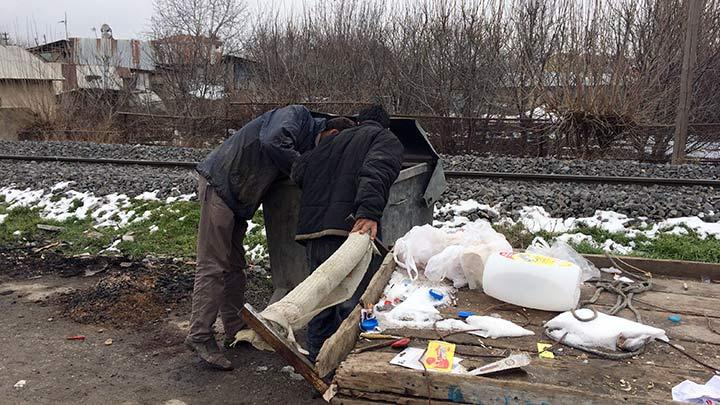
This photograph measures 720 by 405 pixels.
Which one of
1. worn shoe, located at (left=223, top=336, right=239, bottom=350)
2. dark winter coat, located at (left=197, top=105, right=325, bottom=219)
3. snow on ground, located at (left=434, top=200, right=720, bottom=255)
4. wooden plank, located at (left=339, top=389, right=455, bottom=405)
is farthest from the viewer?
snow on ground, located at (left=434, top=200, right=720, bottom=255)

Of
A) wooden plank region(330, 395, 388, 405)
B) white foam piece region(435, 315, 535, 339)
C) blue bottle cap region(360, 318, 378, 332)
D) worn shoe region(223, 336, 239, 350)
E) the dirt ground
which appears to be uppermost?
white foam piece region(435, 315, 535, 339)

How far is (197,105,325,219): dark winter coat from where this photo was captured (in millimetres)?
4129

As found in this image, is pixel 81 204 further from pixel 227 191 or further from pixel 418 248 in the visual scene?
pixel 418 248

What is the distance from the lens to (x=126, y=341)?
15.6ft

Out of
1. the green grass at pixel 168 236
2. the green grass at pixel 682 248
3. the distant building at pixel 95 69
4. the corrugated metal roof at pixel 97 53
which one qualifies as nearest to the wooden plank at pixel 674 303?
the green grass at pixel 168 236

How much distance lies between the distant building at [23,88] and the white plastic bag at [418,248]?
21.9 metres

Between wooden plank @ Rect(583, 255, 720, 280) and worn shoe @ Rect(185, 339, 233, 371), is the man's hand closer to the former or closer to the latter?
wooden plank @ Rect(583, 255, 720, 280)

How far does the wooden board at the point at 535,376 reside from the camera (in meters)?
1.67

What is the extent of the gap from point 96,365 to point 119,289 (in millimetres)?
1363

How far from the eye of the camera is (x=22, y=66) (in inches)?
1016

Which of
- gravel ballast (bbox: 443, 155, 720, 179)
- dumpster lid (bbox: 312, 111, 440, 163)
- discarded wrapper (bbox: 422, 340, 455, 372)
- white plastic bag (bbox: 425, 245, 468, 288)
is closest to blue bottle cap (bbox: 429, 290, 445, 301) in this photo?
white plastic bag (bbox: 425, 245, 468, 288)

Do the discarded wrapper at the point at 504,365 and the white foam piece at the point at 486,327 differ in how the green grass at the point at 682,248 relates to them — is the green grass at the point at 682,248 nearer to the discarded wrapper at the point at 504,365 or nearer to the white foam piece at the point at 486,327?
the white foam piece at the point at 486,327

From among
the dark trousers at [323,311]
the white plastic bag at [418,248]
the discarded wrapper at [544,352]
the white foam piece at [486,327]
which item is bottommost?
the dark trousers at [323,311]

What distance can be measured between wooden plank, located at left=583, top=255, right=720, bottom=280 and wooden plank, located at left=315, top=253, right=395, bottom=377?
1366 mm
